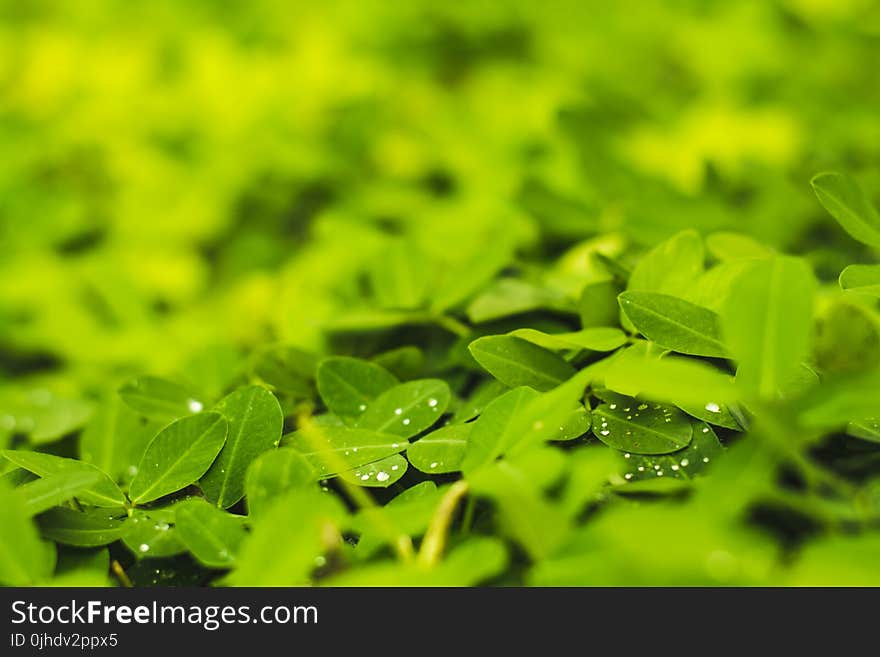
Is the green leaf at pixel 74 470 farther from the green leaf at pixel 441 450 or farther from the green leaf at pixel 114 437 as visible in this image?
the green leaf at pixel 441 450

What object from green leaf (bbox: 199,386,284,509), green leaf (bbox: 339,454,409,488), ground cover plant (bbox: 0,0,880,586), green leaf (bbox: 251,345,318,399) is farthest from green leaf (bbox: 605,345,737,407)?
green leaf (bbox: 251,345,318,399)

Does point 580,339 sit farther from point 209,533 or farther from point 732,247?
point 209,533

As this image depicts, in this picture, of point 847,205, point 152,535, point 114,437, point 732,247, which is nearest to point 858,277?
point 847,205

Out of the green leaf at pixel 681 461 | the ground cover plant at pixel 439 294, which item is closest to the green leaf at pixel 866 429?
the ground cover plant at pixel 439 294
